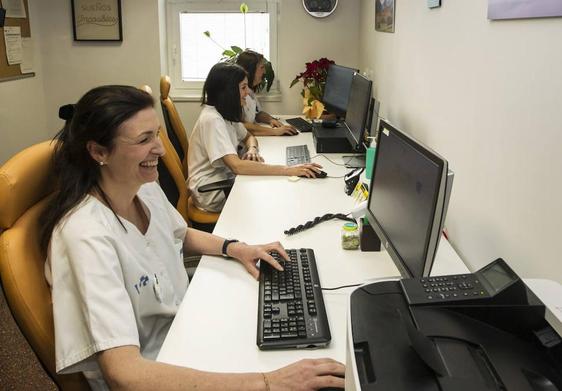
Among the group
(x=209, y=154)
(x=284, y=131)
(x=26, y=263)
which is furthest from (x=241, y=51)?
(x=26, y=263)

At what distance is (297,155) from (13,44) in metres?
2.25

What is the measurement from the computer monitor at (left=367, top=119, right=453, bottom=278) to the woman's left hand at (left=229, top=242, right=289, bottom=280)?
11.7 inches

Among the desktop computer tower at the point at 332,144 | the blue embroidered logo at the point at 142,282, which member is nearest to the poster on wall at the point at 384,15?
the desktop computer tower at the point at 332,144

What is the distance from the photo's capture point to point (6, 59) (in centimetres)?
347

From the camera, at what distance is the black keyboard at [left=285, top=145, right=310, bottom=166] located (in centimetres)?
271

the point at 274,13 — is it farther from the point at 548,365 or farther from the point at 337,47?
the point at 548,365

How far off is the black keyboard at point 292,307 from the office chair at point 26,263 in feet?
1.47

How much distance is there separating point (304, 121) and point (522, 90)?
2.69 meters

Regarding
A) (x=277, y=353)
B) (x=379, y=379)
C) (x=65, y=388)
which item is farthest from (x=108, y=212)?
(x=379, y=379)

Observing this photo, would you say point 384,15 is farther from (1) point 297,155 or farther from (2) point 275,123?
(2) point 275,123

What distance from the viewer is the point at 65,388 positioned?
115cm

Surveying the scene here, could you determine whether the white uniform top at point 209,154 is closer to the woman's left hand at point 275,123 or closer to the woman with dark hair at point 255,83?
the woman with dark hair at point 255,83

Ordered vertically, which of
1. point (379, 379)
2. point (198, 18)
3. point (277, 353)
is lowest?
point (277, 353)

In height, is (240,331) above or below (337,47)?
below
